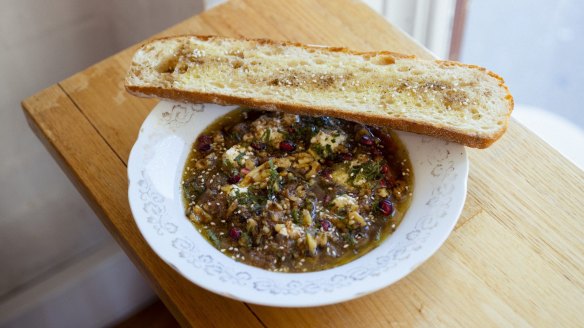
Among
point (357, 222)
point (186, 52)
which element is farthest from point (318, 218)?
point (186, 52)

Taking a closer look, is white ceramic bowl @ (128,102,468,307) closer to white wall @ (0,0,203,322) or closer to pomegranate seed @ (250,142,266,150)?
pomegranate seed @ (250,142,266,150)

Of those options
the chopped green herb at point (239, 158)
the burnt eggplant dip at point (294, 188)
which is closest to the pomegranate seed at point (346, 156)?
the burnt eggplant dip at point (294, 188)

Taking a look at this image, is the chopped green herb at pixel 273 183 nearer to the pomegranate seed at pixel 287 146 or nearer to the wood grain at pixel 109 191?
the pomegranate seed at pixel 287 146

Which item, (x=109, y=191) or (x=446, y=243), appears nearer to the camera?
(x=446, y=243)

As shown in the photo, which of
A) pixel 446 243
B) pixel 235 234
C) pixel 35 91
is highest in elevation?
pixel 235 234

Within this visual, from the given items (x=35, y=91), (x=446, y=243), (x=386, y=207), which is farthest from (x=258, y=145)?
(x=35, y=91)

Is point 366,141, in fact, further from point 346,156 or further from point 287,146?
point 287,146
